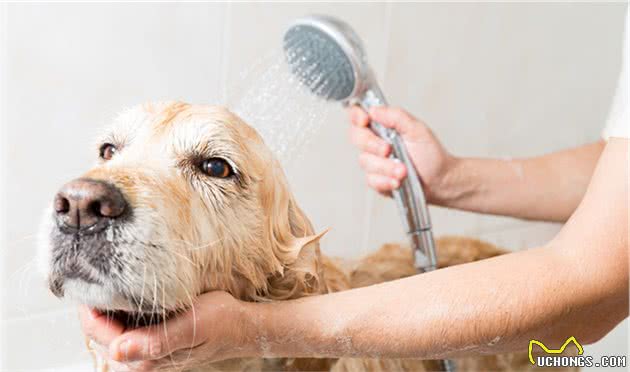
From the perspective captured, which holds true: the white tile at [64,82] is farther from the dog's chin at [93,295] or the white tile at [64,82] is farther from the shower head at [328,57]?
the dog's chin at [93,295]

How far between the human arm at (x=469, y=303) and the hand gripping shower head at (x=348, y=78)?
1.35 feet

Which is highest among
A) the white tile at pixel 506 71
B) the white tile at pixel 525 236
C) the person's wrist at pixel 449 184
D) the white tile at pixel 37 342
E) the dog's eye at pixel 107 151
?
the white tile at pixel 506 71

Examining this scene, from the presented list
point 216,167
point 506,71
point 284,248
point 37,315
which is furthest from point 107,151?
point 506,71

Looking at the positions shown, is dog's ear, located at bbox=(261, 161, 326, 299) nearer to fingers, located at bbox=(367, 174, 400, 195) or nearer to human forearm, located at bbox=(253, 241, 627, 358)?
A: human forearm, located at bbox=(253, 241, 627, 358)

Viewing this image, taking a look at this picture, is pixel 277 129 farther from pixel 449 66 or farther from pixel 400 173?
pixel 449 66

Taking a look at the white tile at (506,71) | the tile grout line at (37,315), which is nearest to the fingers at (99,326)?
the tile grout line at (37,315)

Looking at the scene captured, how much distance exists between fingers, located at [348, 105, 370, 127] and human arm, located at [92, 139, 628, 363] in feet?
1.68

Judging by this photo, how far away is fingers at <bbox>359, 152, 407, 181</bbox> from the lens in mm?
1482

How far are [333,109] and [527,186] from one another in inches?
19.2

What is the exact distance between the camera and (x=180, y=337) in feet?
2.98

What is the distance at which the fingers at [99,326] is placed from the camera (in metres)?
0.93

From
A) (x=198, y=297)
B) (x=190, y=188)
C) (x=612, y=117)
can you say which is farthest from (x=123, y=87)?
(x=612, y=117)

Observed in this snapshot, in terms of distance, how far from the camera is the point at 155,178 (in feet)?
3.26

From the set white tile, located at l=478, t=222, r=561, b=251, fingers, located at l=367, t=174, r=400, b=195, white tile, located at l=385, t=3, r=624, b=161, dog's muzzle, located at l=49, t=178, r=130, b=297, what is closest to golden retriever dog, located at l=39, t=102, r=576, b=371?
dog's muzzle, located at l=49, t=178, r=130, b=297
